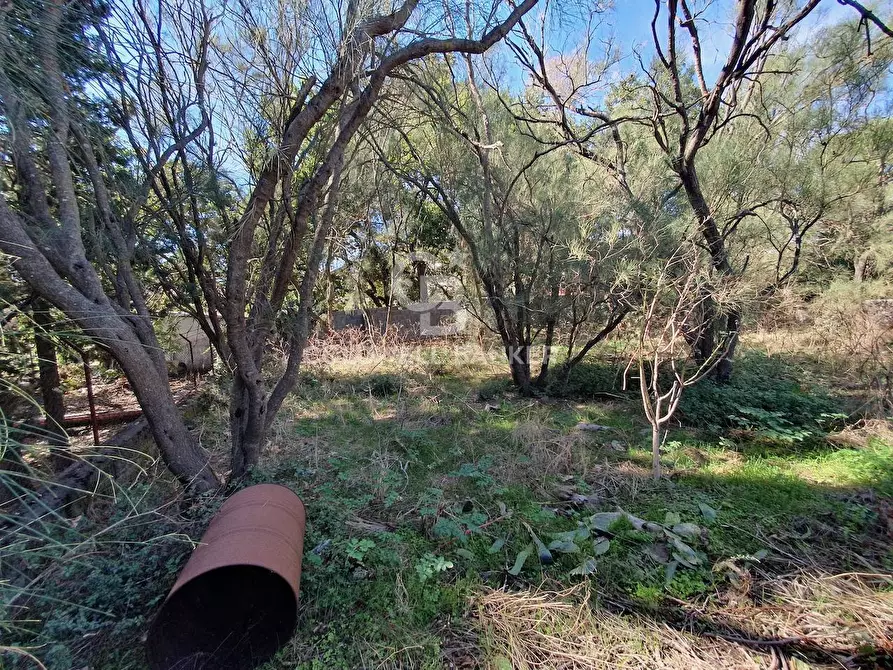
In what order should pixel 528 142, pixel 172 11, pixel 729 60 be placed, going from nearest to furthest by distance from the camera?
pixel 172 11 < pixel 729 60 < pixel 528 142

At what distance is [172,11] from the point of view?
2.70 metres

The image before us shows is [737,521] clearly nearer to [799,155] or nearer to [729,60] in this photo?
[729,60]

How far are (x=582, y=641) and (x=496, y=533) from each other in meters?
0.82

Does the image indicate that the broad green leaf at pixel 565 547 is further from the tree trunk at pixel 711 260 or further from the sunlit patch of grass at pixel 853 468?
the tree trunk at pixel 711 260

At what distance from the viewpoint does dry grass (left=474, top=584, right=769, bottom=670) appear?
1645mm

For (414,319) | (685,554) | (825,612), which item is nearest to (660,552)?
(685,554)

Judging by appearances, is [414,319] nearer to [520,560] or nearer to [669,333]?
[669,333]

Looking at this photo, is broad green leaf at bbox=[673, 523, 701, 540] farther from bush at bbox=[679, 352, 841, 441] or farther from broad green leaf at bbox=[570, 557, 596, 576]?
bush at bbox=[679, 352, 841, 441]

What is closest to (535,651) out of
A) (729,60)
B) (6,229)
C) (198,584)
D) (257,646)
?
(257,646)

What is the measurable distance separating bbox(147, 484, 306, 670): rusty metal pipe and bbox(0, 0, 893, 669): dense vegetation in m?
0.17

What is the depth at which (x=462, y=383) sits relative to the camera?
6414 mm

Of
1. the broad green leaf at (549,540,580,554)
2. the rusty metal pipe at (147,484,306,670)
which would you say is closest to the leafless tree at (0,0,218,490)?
the rusty metal pipe at (147,484,306,670)

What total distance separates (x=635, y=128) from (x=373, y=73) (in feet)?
15.9

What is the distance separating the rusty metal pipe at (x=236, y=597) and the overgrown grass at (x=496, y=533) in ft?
0.44
